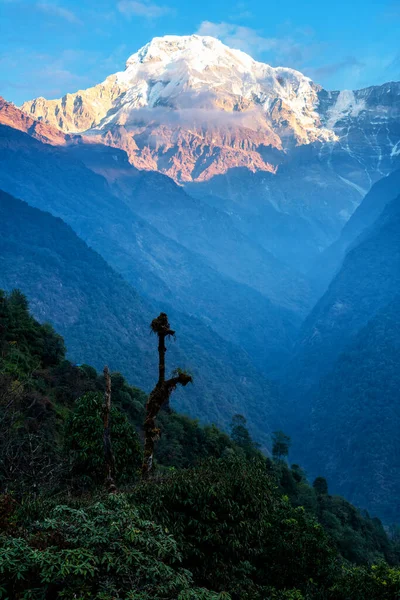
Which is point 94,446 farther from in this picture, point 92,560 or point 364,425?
point 364,425

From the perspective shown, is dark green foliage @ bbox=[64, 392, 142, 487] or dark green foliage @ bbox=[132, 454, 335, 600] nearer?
dark green foliage @ bbox=[132, 454, 335, 600]

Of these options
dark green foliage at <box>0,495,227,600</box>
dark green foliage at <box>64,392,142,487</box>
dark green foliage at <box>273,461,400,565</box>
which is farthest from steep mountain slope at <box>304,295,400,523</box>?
dark green foliage at <box>0,495,227,600</box>

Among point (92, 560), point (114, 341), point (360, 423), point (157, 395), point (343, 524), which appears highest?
point (360, 423)

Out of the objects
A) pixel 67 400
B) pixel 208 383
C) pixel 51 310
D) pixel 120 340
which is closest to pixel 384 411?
pixel 208 383

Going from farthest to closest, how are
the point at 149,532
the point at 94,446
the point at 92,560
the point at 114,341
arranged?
the point at 114,341, the point at 94,446, the point at 149,532, the point at 92,560

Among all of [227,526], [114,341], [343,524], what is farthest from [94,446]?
[114,341]

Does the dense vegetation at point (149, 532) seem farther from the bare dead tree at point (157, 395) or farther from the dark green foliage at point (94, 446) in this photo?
the bare dead tree at point (157, 395)

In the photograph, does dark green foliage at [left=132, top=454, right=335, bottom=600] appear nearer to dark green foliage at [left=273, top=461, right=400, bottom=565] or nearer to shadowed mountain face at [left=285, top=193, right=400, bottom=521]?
dark green foliage at [left=273, top=461, right=400, bottom=565]
